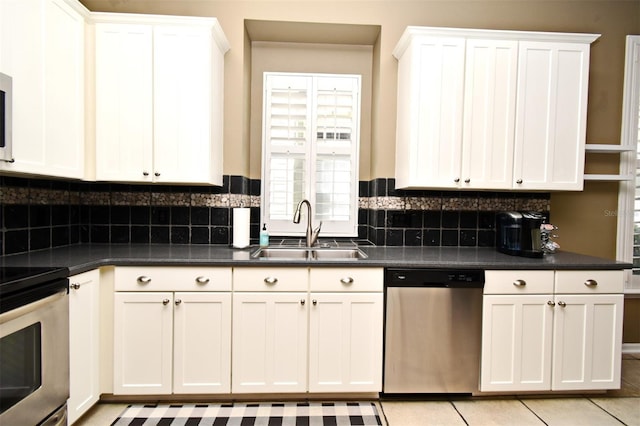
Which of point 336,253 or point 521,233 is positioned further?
point 336,253

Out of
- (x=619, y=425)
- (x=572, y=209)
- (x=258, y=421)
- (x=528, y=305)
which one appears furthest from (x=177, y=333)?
(x=572, y=209)

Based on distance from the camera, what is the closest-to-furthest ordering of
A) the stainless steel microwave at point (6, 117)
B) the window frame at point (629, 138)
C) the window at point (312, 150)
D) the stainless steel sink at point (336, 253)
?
the stainless steel microwave at point (6, 117) → the stainless steel sink at point (336, 253) → the window frame at point (629, 138) → the window at point (312, 150)

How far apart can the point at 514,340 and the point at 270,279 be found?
60.1 inches

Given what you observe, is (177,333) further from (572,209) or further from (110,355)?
(572,209)

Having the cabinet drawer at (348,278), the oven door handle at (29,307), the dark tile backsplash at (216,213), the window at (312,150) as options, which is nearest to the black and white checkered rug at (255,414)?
the cabinet drawer at (348,278)

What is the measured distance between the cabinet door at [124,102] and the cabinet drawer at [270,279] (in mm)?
941

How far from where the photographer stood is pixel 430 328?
2.05 meters

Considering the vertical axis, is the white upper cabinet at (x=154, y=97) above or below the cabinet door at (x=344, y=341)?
above

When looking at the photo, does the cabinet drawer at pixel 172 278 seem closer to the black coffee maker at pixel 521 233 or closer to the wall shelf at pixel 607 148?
the black coffee maker at pixel 521 233

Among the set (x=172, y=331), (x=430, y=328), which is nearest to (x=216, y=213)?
(x=172, y=331)

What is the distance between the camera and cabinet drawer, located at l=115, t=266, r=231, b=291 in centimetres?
198

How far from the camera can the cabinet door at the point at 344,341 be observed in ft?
6.70

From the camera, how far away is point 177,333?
1996 millimetres

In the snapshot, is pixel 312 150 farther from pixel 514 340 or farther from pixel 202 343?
pixel 514 340
